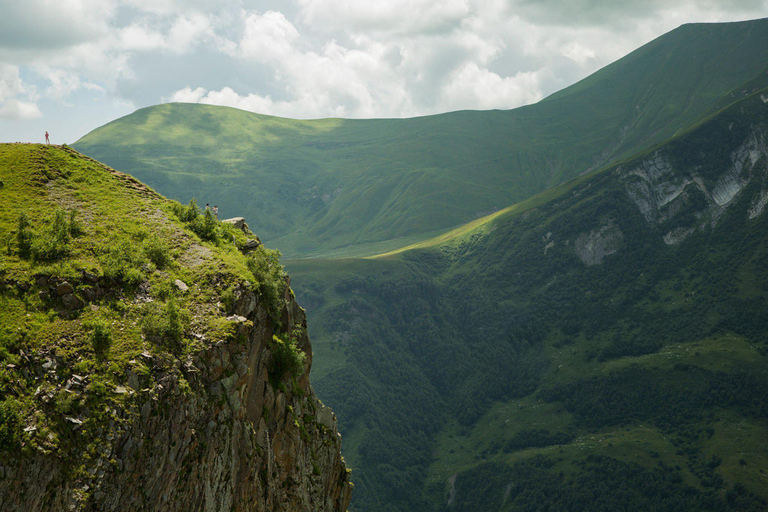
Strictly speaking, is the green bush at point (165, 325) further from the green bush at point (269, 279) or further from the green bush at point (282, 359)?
the green bush at point (282, 359)

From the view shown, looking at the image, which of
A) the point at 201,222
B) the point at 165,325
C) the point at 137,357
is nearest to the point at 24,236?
the point at 165,325

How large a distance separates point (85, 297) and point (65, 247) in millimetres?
3507

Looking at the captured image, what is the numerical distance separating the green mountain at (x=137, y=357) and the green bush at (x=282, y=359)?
82 mm

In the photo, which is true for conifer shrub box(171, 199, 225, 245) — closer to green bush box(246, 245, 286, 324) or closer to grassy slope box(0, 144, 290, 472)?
grassy slope box(0, 144, 290, 472)

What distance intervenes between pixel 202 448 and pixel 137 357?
4.95 m

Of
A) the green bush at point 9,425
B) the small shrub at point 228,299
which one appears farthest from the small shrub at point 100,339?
the small shrub at point 228,299

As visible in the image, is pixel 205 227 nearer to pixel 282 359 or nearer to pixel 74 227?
pixel 74 227

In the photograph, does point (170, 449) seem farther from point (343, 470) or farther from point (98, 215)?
point (343, 470)

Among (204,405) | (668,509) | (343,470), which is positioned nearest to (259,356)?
(204,405)

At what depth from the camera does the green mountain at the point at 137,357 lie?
69.2 feet

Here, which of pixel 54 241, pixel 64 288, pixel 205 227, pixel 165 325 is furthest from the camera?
pixel 205 227

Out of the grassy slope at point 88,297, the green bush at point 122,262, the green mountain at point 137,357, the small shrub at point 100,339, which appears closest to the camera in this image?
the green mountain at point 137,357

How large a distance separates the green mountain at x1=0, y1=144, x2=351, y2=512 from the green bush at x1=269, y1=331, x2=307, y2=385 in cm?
8

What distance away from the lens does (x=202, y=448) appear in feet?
83.6
